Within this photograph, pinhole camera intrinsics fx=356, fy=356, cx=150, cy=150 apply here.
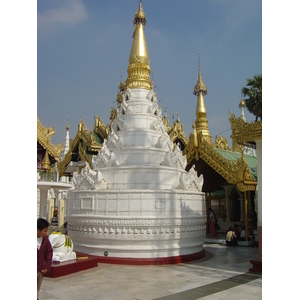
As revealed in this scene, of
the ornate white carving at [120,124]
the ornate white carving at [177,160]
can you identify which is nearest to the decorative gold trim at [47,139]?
the ornate white carving at [120,124]

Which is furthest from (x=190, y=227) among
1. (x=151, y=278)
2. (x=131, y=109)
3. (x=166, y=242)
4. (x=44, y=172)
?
(x=44, y=172)

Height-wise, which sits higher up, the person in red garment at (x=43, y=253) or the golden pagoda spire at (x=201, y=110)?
the golden pagoda spire at (x=201, y=110)

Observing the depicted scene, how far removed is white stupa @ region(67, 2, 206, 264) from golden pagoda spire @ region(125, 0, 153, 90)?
2012 millimetres

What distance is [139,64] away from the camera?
53.0 feet

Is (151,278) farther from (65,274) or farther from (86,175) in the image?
(86,175)

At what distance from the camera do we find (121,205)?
1146cm

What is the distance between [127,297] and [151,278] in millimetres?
1985

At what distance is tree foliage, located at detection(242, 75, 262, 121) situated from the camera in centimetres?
1150

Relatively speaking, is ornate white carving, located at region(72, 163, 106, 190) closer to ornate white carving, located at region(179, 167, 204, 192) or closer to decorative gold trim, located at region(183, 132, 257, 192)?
ornate white carving, located at region(179, 167, 204, 192)

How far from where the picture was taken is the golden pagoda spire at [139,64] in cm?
1599

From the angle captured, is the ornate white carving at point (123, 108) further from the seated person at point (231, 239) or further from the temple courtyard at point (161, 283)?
the seated person at point (231, 239)

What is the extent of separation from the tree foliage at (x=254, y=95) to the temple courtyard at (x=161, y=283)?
489 centimetres

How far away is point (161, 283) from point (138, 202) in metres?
3.26

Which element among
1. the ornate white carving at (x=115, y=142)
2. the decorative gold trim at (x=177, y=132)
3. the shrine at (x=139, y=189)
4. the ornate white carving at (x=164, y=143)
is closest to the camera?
the shrine at (x=139, y=189)
